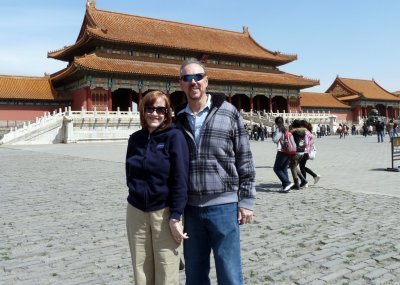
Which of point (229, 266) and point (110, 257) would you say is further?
point (110, 257)

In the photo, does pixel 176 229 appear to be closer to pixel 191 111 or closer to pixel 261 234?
pixel 191 111

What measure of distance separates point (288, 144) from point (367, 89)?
5165 cm

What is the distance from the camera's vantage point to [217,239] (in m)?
2.81

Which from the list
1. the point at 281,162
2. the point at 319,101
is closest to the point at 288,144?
the point at 281,162

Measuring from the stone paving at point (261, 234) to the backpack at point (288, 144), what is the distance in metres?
0.87

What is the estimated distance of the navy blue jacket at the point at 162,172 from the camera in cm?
270

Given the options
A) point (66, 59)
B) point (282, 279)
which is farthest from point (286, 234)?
point (66, 59)

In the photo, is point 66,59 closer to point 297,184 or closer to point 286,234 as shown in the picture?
point 297,184

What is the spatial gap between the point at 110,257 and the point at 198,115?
2256 mm

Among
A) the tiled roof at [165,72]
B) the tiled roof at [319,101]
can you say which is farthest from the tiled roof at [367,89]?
the tiled roof at [165,72]

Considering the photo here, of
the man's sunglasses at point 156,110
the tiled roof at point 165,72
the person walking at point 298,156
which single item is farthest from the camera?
the tiled roof at point 165,72

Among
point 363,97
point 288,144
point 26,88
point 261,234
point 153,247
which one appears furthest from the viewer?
point 363,97

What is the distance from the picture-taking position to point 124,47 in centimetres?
3581

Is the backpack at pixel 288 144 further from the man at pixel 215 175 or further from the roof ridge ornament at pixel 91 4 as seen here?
the roof ridge ornament at pixel 91 4
